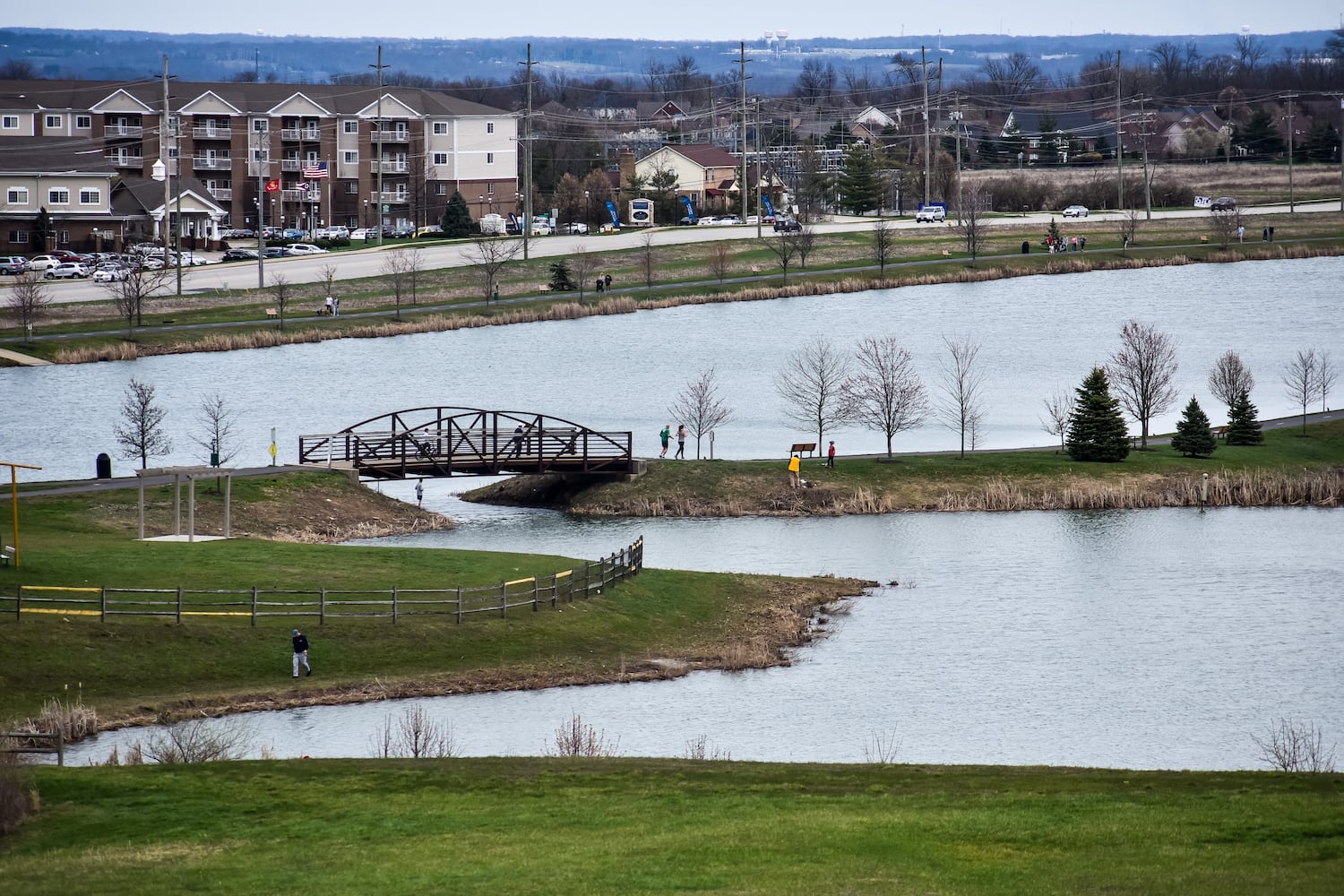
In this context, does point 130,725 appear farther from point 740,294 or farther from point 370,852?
point 740,294

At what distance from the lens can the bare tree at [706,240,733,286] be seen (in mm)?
134375

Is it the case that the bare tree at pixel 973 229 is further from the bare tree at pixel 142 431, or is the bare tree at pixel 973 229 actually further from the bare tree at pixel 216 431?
the bare tree at pixel 142 431

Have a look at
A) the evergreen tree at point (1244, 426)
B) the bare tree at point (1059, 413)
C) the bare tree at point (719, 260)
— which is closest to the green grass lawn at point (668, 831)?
the evergreen tree at point (1244, 426)

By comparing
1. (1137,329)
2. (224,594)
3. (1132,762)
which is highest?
(1137,329)

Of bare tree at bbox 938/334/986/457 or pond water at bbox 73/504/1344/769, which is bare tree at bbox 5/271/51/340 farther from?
bare tree at bbox 938/334/986/457

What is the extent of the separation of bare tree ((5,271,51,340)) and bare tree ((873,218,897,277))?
59.2 meters

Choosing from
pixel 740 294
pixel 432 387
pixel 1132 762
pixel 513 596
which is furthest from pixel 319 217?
pixel 1132 762

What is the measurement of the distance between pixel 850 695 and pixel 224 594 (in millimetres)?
15717

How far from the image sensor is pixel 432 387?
95.1 metres

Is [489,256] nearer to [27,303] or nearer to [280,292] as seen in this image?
[280,292]

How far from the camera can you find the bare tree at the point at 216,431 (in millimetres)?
73438

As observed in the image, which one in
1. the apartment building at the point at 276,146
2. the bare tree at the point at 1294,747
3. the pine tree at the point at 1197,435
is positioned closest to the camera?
the bare tree at the point at 1294,747

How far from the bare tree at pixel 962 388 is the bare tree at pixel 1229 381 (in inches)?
449

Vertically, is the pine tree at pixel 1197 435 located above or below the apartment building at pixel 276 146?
below
